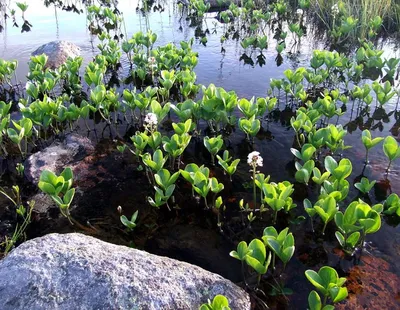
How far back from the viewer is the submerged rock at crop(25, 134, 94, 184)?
4.07m

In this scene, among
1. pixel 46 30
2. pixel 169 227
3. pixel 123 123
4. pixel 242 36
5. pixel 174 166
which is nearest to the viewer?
pixel 169 227

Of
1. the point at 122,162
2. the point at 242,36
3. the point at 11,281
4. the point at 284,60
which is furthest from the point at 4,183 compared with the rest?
the point at 242,36

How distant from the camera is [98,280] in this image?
2248mm

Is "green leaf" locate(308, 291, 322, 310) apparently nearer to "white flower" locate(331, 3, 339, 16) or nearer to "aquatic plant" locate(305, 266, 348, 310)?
"aquatic plant" locate(305, 266, 348, 310)

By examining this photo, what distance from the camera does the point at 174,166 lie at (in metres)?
4.30

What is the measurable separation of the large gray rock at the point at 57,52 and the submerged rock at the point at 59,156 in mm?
2795

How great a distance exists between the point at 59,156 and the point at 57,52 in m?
3.52

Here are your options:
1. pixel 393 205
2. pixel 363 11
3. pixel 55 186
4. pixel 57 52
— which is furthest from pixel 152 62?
pixel 363 11

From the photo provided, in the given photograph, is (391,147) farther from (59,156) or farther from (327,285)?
(59,156)

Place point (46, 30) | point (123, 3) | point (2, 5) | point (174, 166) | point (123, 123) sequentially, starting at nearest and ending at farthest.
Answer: point (174, 166), point (123, 123), point (46, 30), point (2, 5), point (123, 3)

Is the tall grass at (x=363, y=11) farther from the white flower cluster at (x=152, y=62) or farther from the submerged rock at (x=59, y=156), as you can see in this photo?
the submerged rock at (x=59, y=156)

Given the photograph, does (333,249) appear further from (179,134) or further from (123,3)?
(123,3)

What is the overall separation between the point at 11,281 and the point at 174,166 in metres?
2.27

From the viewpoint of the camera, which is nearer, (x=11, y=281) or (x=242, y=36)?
(x=11, y=281)
